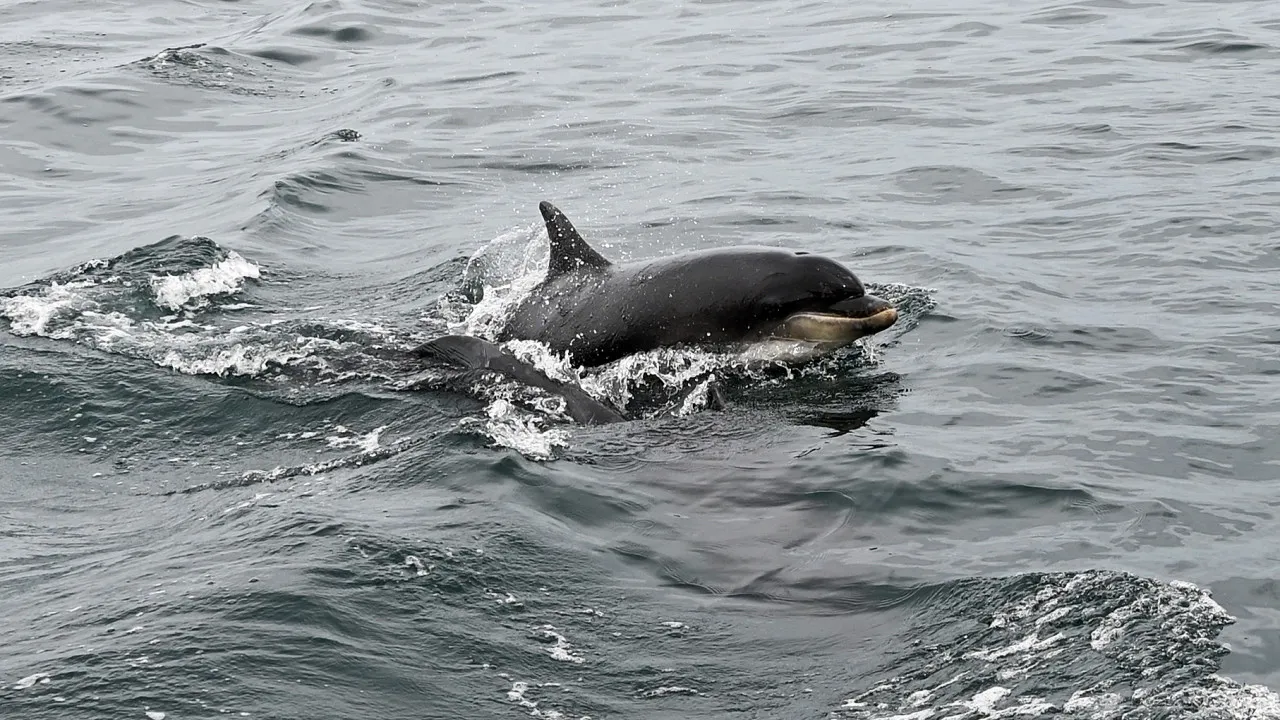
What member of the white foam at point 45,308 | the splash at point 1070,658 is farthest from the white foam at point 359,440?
the splash at point 1070,658

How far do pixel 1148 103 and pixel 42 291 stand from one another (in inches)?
604

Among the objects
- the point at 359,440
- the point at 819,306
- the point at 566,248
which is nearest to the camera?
the point at 359,440

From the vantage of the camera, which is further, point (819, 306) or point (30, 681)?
point (819, 306)

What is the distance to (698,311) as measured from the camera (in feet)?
38.5

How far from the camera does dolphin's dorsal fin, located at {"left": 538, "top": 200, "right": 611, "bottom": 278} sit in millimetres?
12602

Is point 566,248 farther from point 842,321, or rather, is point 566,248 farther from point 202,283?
point 202,283

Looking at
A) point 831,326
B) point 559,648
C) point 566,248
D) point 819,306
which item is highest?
point 566,248

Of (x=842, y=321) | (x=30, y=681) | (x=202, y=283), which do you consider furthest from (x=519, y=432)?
(x=202, y=283)

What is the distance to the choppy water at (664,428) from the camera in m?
7.12

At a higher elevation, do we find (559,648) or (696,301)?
(696,301)

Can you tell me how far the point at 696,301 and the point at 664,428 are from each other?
4.84 feet

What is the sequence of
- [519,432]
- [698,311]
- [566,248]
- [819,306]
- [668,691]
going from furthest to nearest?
[566,248], [698,311], [819,306], [519,432], [668,691]

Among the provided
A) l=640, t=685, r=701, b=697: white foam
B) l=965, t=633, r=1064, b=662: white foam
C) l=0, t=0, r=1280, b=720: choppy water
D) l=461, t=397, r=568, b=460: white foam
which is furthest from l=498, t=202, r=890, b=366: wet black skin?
l=640, t=685, r=701, b=697: white foam

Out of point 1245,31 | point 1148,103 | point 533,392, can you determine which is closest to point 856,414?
point 533,392
